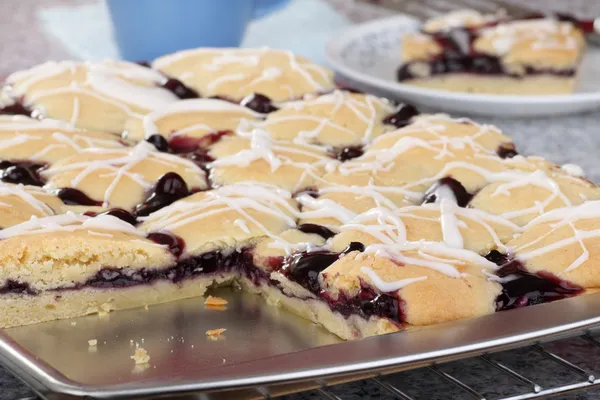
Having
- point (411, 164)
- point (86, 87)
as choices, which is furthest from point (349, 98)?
point (86, 87)

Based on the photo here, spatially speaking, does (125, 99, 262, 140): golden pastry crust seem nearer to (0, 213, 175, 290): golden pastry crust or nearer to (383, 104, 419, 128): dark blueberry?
(383, 104, 419, 128): dark blueberry

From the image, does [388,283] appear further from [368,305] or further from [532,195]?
[532,195]

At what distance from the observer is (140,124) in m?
2.27

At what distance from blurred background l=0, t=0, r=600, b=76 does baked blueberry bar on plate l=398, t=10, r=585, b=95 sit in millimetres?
395

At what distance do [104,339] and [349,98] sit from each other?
105 centimetres

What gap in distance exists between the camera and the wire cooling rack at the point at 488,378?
144 centimetres

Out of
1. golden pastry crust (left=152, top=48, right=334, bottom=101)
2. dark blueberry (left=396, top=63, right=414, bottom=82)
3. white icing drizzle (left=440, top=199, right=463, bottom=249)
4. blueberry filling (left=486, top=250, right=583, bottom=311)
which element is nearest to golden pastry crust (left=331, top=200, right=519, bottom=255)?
white icing drizzle (left=440, top=199, right=463, bottom=249)

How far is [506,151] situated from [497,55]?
1056mm

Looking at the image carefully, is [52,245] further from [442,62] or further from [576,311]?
[442,62]

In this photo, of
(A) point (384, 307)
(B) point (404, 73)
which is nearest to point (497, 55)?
(B) point (404, 73)

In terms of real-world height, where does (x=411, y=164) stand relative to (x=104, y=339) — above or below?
above

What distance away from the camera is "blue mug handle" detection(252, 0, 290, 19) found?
3.44m

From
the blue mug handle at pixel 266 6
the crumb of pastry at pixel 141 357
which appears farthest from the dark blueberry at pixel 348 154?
the blue mug handle at pixel 266 6

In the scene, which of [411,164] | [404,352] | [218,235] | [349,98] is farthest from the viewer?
[349,98]
